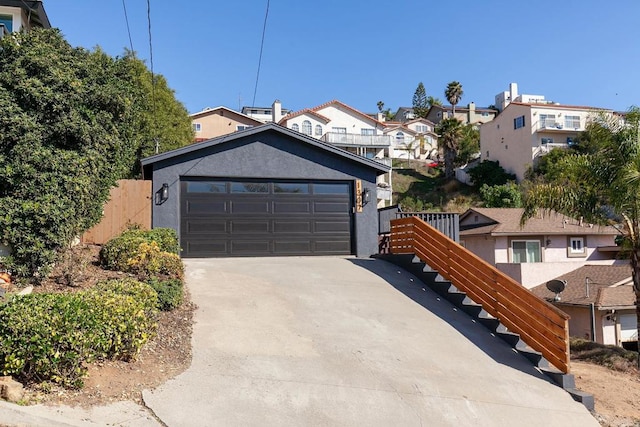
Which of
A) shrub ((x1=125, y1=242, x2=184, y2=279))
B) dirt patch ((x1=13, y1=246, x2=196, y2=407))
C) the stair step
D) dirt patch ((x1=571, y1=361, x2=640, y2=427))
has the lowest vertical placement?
dirt patch ((x1=571, y1=361, x2=640, y2=427))

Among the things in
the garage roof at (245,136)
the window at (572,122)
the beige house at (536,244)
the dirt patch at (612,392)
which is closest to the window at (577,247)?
the beige house at (536,244)

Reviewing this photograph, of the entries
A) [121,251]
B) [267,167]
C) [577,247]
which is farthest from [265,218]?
[577,247]

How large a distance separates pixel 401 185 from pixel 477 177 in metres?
8.32

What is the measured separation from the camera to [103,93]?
33.7ft

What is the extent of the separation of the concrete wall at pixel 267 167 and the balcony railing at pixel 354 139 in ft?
127

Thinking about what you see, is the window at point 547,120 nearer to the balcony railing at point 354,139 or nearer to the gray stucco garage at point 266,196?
the balcony railing at point 354,139

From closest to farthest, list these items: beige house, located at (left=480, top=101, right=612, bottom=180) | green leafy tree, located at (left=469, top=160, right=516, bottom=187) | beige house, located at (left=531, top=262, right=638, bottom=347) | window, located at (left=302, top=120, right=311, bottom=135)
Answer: beige house, located at (left=531, top=262, right=638, bottom=347), beige house, located at (left=480, top=101, right=612, bottom=180), green leafy tree, located at (left=469, top=160, right=516, bottom=187), window, located at (left=302, top=120, right=311, bottom=135)

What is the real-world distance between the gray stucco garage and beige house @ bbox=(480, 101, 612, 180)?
37840 mm

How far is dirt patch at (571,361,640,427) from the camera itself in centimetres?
737

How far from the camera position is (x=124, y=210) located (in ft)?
47.7

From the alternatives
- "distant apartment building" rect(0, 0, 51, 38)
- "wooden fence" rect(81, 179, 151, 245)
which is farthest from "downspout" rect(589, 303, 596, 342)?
"distant apartment building" rect(0, 0, 51, 38)

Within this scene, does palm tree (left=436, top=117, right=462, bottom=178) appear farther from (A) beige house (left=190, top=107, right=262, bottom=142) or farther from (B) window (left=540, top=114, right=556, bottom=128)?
(A) beige house (left=190, top=107, right=262, bottom=142)

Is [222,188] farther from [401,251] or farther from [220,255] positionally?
[401,251]

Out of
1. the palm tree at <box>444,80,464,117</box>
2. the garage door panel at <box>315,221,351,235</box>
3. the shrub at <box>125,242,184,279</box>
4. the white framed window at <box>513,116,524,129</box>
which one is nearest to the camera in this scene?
the shrub at <box>125,242,184,279</box>
